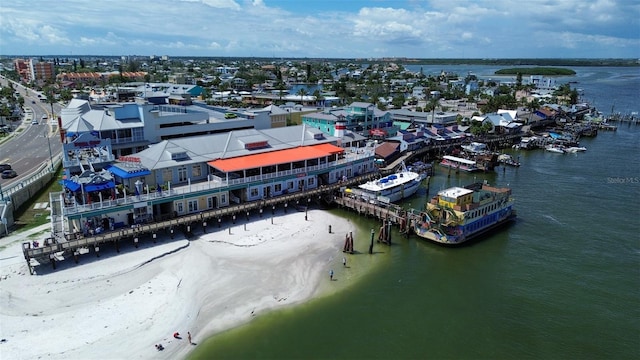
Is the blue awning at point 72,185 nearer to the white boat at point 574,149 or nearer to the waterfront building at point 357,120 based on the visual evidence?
the waterfront building at point 357,120

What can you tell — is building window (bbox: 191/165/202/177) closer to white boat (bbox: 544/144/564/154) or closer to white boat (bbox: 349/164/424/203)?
white boat (bbox: 349/164/424/203)

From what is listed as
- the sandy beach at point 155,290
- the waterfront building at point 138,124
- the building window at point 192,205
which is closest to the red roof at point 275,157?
the building window at point 192,205

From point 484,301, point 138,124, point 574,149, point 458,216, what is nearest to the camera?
point 484,301

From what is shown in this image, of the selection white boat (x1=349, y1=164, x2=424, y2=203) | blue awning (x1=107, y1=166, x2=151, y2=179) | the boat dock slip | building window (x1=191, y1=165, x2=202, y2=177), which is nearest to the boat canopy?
white boat (x1=349, y1=164, x2=424, y2=203)

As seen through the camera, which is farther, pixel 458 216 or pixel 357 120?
pixel 357 120

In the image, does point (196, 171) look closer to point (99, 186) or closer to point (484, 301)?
point (99, 186)

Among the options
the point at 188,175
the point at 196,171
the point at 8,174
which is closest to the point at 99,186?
the point at 188,175
